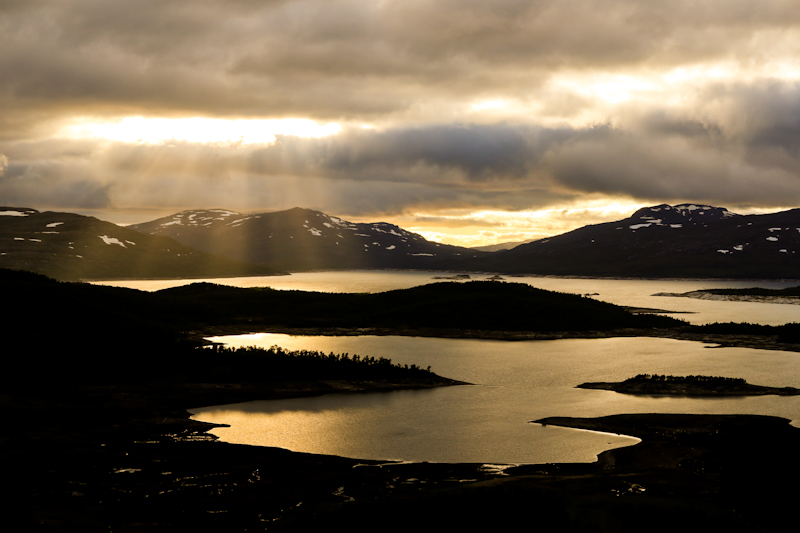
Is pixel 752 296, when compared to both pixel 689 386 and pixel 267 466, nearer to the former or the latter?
pixel 689 386

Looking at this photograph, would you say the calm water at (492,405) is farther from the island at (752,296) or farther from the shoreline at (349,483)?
the island at (752,296)

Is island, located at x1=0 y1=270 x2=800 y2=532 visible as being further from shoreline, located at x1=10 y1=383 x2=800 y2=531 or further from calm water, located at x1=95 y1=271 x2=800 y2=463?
calm water, located at x1=95 y1=271 x2=800 y2=463

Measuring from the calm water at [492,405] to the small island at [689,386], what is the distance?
2.04m

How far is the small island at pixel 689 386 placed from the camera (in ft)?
153

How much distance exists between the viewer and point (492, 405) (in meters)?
42.0

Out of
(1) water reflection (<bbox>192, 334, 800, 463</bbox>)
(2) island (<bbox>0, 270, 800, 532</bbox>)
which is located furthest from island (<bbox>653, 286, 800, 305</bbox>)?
(2) island (<bbox>0, 270, 800, 532</bbox>)

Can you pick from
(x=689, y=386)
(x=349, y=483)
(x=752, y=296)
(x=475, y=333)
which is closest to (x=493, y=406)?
(x=689, y=386)

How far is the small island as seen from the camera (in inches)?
1838

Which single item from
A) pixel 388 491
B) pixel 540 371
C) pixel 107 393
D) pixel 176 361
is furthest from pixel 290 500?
pixel 540 371

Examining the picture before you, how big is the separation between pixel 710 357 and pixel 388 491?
52.6 metres

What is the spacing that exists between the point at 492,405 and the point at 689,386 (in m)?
17.0

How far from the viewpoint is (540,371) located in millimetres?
57344

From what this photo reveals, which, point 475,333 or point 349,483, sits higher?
point 475,333

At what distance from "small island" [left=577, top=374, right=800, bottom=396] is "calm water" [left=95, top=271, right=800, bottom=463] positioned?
2.04 m
